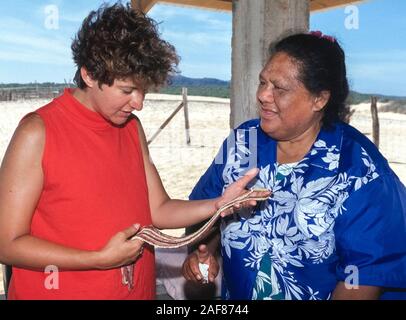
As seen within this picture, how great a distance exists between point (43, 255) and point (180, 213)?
676 millimetres

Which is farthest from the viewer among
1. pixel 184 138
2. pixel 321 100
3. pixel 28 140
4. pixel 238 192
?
pixel 184 138

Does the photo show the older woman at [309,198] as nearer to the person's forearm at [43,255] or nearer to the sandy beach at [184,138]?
the person's forearm at [43,255]

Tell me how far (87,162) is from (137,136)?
0.33 m

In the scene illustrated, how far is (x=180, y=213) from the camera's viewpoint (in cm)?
219

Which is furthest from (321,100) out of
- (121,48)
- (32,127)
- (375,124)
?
(375,124)

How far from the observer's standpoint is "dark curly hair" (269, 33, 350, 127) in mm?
2176

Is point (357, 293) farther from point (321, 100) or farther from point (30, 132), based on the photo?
point (30, 132)

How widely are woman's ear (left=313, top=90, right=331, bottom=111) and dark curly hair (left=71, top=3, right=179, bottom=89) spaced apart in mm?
662

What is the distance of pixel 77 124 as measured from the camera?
1814 mm

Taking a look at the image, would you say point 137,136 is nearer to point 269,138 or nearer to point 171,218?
point 171,218

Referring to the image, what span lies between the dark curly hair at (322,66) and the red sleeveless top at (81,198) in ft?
2.65

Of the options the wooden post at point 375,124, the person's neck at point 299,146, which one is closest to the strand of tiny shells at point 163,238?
the person's neck at point 299,146

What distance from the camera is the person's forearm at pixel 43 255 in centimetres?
164

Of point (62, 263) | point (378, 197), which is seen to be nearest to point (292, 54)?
point (378, 197)
